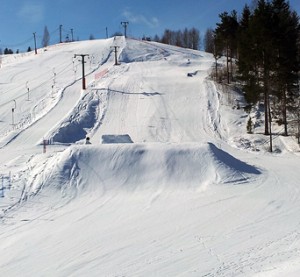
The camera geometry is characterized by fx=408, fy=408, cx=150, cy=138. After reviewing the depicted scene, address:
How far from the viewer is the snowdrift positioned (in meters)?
15.2

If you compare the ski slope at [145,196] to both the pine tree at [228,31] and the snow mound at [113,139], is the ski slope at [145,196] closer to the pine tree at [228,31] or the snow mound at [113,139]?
the snow mound at [113,139]

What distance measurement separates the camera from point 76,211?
1299 cm

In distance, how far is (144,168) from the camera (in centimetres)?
1582

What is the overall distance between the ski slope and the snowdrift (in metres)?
0.04

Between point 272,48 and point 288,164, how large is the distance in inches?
328

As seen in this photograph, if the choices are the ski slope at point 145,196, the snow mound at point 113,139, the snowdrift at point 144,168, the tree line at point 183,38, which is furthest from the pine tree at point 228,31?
the tree line at point 183,38

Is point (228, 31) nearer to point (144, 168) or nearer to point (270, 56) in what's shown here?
point (270, 56)

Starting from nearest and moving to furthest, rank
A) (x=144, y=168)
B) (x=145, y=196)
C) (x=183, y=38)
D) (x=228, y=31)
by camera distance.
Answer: (x=145, y=196) < (x=144, y=168) < (x=228, y=31) < (x=183, y=38)

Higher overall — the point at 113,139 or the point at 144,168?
the point at 113,139

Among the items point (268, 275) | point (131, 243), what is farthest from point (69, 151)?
point (268, 275)

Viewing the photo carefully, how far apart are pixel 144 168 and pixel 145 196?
1.72 m

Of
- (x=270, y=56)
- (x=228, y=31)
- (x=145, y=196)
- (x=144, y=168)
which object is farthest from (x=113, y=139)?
(x=228, y=31)

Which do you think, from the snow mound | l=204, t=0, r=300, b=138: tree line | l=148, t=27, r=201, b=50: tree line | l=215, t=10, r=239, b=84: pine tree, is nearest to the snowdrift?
the snow mound

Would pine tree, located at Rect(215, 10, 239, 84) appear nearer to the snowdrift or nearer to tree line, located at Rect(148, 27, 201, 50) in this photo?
the snowdrift
